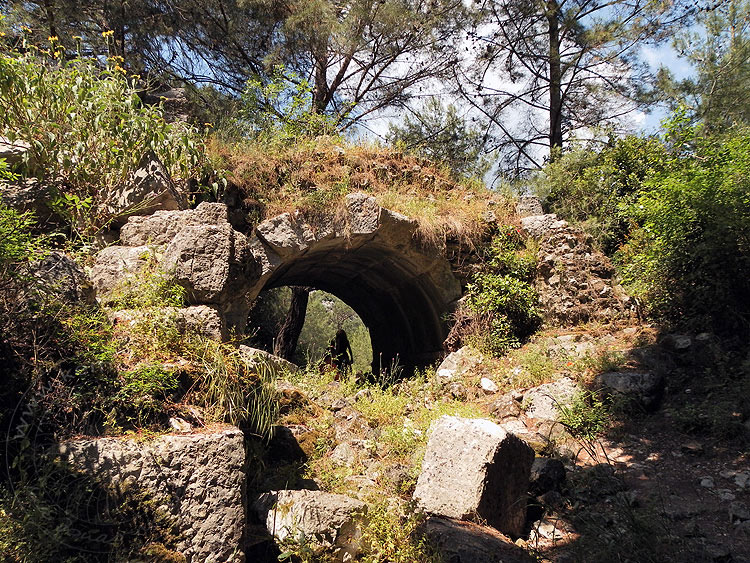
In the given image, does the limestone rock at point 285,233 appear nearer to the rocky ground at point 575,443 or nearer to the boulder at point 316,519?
the rocky ground at point 575,443

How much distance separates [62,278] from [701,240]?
6346 mm

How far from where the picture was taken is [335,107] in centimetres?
1045

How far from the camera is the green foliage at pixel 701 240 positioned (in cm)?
541

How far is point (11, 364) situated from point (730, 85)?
1269 centimetres

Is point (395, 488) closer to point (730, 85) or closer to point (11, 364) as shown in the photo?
point (11, 364)

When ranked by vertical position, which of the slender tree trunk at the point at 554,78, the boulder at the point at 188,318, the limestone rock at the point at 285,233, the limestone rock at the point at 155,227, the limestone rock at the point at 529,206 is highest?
the slender tree trunk at the point at 554,78

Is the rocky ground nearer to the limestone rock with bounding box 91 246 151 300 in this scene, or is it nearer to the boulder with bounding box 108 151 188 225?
the limestone rock with bounding box 91 246 151 300

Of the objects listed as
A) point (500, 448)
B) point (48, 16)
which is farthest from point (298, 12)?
point (500, 448)

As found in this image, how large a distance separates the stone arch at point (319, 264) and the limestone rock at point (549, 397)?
7.66 feet

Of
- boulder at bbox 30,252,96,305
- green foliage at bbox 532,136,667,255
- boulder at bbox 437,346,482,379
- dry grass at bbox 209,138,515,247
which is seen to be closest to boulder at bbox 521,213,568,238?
dry grass at bbox 209,138,515,247

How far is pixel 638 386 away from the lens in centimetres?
529

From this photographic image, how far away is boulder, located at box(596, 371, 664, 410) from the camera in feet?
17.1

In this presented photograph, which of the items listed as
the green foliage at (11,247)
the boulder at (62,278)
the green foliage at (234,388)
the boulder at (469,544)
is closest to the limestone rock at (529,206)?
the green foliage at (234,388)

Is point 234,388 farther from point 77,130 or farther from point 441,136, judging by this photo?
point 441,136
